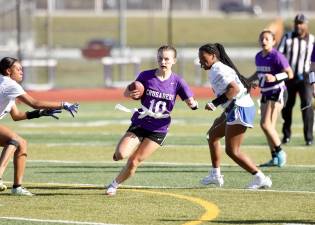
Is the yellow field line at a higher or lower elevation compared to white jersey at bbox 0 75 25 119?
lower

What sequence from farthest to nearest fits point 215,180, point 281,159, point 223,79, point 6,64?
point 281,159, point 215,180, point 223,79, point 6,64

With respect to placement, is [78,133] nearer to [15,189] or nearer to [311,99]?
[311,99]

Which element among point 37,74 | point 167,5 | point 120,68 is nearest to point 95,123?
point 120,68

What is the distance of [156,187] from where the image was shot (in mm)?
13375

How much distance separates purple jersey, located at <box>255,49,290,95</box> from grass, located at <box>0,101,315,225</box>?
1.17 meters

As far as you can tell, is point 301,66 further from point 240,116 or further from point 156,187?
point 156,187

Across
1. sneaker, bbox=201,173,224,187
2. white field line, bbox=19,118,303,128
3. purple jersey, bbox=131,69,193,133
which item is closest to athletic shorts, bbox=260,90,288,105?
sneaker, bbox=201,173,224,187

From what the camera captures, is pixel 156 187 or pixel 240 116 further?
pixel 156 187

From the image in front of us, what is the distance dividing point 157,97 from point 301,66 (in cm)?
702

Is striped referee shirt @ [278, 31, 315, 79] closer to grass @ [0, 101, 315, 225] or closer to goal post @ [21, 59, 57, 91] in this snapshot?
grass @ [0, 101, 315, 225]

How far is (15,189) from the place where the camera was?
12.6 metres

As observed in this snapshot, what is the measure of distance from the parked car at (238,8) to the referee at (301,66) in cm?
5946

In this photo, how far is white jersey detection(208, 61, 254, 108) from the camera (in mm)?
12805

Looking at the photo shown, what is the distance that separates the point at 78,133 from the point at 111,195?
31.3 feet
